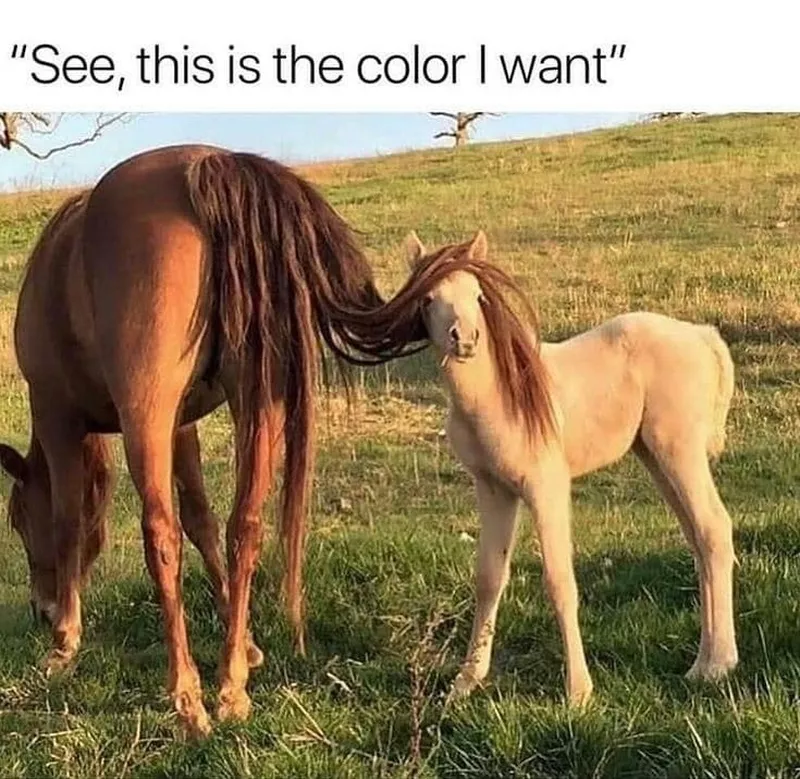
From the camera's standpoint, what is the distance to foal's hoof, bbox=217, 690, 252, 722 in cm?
420

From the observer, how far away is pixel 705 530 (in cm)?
446

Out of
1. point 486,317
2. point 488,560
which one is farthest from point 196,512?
point 486,317

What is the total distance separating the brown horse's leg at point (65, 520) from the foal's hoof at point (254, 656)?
78 centimetres

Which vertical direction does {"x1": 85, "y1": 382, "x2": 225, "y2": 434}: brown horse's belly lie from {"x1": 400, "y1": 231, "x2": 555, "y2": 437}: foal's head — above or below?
below

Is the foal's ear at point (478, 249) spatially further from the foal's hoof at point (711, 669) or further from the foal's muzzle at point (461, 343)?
the foal's hoof at point (711, 669)

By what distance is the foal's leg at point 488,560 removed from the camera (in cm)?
435

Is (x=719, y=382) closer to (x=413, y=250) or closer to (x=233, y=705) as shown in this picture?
(x=413, y=250)

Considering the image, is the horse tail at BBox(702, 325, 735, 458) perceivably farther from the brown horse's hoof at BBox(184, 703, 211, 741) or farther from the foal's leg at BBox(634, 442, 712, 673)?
the brown horse's hoof at BBox(184, 703, 211, 741)

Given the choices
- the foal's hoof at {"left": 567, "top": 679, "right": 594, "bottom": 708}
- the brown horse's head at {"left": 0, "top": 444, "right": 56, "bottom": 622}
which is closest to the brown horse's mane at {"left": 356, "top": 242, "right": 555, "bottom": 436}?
the foal's hoof at {"left": 567, "top": 679, "right": 594, "bottom": 708}

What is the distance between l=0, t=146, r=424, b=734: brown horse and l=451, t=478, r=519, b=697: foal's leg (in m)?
0.62

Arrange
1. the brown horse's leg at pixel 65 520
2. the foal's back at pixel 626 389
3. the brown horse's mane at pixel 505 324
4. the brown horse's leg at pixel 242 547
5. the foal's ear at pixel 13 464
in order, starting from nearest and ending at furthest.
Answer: the brown horse's mane at pixel 505 324
the brown horse's leg at pixel 242 547
the foal's back at pixel 626 389
the brown horse's leg at pixel 65 520
the foal's ear at pixel 13 464

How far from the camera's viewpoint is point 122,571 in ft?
21.7

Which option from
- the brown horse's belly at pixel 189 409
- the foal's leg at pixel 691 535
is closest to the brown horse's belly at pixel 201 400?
the brown horse's belly at pixel 189 409

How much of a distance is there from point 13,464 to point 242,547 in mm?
1590
